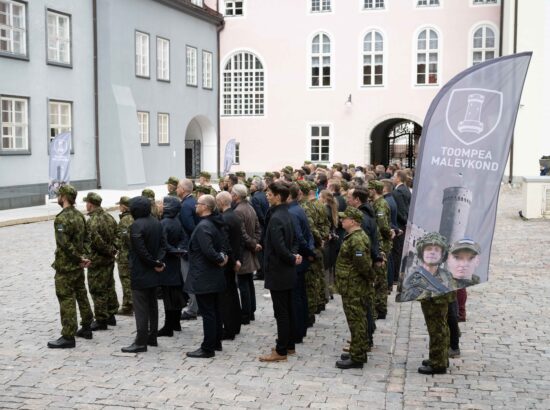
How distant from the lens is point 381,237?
10094mm

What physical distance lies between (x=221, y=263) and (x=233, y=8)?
3405 centimetres

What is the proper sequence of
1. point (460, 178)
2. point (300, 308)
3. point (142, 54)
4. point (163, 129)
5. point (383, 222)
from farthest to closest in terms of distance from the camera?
1. point (163, 129)
2. point (142, 54)
3. point (383, 222)
4. point (300, 308)
5. point (460, 178)

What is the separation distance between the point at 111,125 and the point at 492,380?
81.9 feet

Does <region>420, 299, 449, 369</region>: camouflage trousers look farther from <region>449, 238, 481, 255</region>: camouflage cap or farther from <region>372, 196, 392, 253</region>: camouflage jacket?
<region>372, 196, 392, 253</region>: camouflage jacket

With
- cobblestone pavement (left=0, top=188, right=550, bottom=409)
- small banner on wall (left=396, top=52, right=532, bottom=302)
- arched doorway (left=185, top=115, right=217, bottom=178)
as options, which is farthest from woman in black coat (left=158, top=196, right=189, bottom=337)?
arched doorway (left=185, top=115, right=217, bottom=178)

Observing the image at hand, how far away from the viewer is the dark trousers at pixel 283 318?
7.78m

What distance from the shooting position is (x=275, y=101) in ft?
128

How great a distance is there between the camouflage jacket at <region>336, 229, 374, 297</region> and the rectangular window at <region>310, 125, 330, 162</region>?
Answer: 31.4 m

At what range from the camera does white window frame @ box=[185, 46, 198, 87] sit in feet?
120

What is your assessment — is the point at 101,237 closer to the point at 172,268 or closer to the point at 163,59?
the point at 172,268

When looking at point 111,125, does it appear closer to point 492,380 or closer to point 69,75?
point 69,75

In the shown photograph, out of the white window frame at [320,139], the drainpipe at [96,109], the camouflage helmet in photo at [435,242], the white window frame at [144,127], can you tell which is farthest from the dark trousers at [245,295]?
the white window frame at [320,139]

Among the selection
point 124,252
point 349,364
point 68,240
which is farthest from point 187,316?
point 349,364

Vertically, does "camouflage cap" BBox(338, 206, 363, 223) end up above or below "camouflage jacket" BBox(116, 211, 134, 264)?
above
